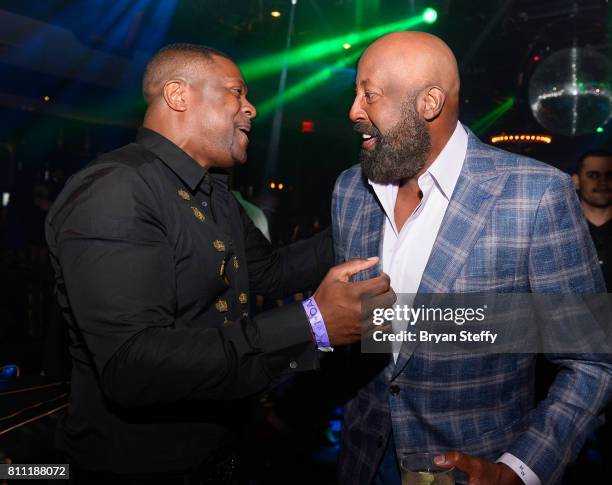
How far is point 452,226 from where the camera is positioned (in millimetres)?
1718

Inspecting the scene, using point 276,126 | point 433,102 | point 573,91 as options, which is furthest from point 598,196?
point 276,126

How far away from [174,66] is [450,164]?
116cm

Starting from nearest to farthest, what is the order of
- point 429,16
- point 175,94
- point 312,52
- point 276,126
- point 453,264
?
point 453,264 < point 175,94 < point 429,16 < point 312,52 < point 276,126

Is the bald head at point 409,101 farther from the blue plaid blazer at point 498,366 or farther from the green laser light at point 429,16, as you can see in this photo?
the green laser light at point 429,16

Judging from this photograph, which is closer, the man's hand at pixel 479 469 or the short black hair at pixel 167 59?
the man's hand at pixel 479 469

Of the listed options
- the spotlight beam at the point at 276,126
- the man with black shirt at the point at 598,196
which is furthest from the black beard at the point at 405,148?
the spotlight beam at the point at 276,126

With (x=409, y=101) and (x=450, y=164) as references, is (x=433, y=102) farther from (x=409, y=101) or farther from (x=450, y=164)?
(x=450, y=164)

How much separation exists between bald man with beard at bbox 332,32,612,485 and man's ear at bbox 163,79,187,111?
2.20 ft

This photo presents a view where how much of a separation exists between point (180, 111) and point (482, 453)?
1.63m

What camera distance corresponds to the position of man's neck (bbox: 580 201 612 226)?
4039 mm

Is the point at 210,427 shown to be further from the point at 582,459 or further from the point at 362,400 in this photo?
the point at 582,459

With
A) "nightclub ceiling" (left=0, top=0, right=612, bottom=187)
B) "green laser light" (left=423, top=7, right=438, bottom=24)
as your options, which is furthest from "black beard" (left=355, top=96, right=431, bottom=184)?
"green laser light" (left=423, top=7, right=438, bottom=24)

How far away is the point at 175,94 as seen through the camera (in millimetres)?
2057

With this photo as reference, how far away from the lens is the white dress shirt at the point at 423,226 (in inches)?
72.7
